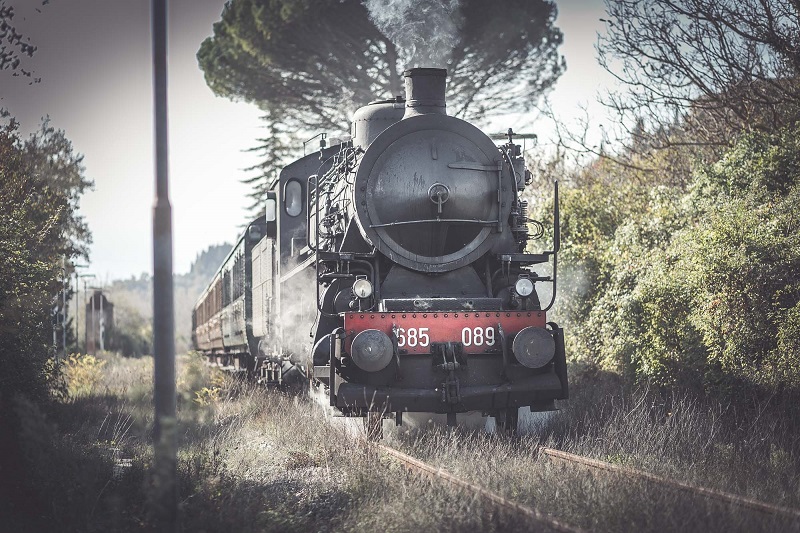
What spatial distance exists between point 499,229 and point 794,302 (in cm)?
329

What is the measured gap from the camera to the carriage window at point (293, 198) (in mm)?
10586

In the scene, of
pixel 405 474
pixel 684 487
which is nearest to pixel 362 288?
pixel 405 474

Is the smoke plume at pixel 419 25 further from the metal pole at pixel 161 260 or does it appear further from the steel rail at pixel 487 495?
the metal pole at pixel 161 260

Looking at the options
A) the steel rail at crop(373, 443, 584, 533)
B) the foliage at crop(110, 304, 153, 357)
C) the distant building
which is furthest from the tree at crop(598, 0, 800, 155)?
the foliage at crop(110, 304, 153, 357)

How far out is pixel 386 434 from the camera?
8.05m

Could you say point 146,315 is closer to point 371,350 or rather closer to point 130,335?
point 130,335

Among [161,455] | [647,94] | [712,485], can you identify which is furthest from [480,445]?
[647,94]

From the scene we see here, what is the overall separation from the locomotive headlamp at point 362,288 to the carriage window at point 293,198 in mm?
3322

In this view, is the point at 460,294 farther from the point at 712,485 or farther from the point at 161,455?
the point at 161,455

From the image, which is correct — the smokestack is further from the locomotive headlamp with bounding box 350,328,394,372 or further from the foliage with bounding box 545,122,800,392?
the foliage with bounding box 545,122,800,392

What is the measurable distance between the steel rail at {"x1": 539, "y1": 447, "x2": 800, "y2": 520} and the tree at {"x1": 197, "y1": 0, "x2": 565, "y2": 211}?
A: 15.0 m

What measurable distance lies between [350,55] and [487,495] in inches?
716

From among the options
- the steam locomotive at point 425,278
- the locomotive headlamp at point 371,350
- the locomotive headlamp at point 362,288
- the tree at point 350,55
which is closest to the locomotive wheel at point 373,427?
the steam locomotive at point 425,278

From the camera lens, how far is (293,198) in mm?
10703
